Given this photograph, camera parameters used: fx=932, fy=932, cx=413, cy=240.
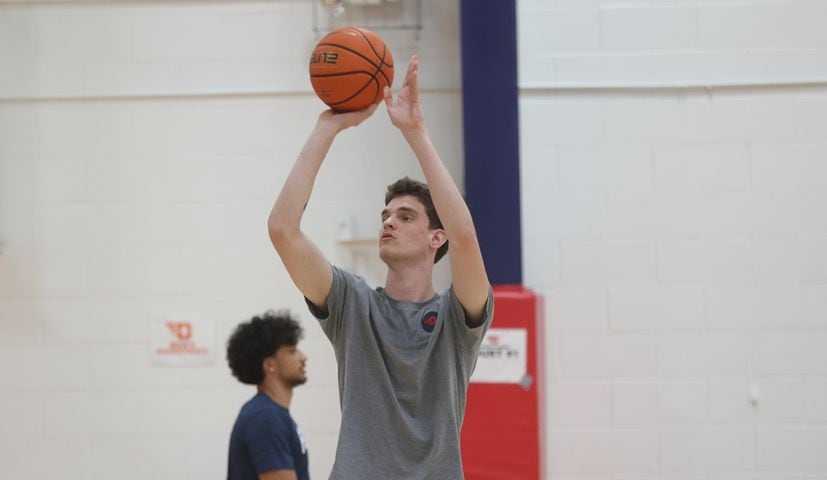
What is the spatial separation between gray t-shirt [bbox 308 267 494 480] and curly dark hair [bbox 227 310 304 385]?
1.41 m

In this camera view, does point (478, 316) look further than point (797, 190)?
No

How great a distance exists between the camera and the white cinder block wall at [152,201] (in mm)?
4750

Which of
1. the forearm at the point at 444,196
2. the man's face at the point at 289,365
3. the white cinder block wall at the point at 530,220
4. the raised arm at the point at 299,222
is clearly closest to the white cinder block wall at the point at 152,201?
the white cinder block wall at the point at 530,220

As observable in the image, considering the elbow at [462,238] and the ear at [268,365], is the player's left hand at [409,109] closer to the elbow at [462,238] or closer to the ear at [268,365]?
the elbow at [462,238]

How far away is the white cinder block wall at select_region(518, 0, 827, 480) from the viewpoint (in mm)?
4703

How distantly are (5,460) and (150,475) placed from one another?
2.46 ft

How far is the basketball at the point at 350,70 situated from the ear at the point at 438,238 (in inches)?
16.4

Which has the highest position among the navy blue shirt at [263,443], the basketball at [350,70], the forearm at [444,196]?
the basketball at [350,70]

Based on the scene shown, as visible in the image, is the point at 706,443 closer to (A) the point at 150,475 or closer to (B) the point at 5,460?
(A) the point at 150,475

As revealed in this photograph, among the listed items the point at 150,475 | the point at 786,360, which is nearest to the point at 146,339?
the point at 150,475

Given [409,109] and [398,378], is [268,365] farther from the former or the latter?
[409,109]

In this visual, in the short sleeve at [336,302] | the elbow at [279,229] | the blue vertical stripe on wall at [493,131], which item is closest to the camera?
the elbow at [279,229]

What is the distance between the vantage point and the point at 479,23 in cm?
455

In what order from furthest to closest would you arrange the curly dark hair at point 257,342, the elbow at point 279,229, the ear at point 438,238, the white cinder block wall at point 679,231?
the white cinder block wall at point 679,231, the curly dark hair at point 257,342, the ear at point 438,238, the elbow at point 279,229
